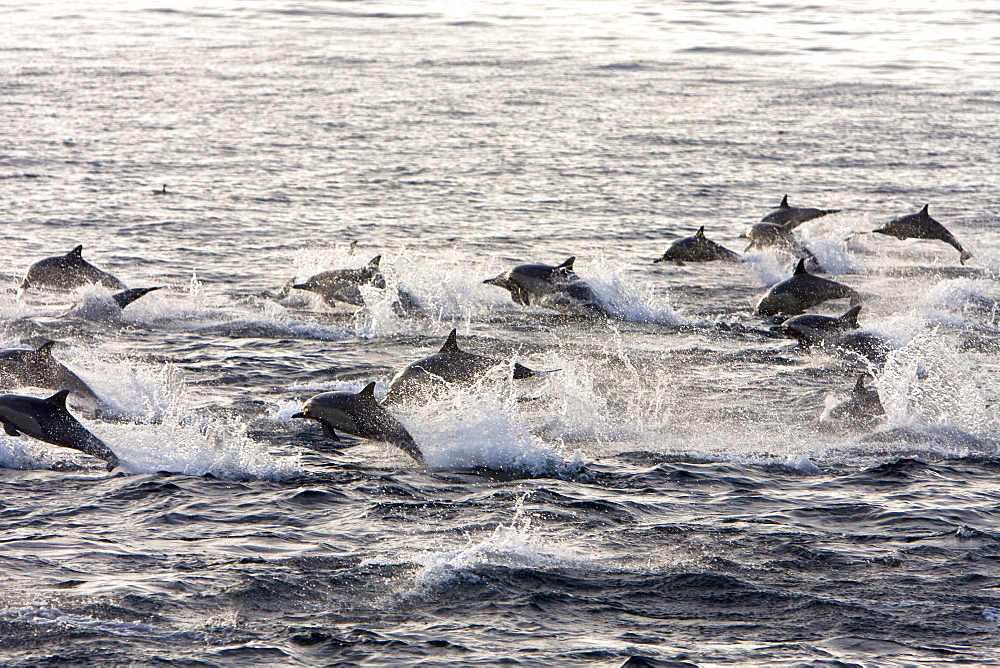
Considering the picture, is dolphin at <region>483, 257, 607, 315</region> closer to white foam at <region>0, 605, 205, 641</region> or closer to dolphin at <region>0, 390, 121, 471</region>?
dolphin at <region>0, 390, 121, 471</region>

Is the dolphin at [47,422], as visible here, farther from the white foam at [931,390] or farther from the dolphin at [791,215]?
the dolphin at [791,215]

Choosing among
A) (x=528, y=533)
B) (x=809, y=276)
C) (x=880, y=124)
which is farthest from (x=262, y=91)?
(x=528, y=533)

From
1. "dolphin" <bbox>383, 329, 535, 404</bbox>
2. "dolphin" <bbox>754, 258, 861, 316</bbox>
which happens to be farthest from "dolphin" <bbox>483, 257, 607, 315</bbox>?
"dolphin" <bbox>383, 329, 535, 404</bbox>

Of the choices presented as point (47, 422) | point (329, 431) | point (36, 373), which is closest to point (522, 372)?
point (329, 431)

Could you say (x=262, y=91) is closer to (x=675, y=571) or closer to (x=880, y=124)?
(x=880, y=124)

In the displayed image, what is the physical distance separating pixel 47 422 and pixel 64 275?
7.94 m

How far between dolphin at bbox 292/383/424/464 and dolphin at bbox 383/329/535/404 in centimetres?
121

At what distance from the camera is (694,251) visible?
2336 centimetres

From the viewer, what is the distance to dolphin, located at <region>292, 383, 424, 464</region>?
13516mm

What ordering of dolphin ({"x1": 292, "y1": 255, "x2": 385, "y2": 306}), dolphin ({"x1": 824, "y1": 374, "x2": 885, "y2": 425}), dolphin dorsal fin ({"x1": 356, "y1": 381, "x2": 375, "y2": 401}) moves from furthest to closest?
dolphin ({"x1": 292, "y1": 255, "x2": 385, "y2": 306}) → dolphin ({"x1": 824, "y1": 374, "x2": 885, "y2": 425}) → dolphin dorsal fin ({"x1": 356, "y1": 381, "x2": 375, "y2": 401})

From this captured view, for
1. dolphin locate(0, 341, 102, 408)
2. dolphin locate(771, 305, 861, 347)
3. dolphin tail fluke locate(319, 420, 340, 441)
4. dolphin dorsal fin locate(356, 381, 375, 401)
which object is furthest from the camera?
dolphin locate(771, 305, 861, 347)

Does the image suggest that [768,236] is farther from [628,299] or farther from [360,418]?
[360,418]

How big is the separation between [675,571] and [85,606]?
16.8ft

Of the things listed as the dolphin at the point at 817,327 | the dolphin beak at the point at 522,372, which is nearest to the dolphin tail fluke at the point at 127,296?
the dolphin beak at the point at 522,372
